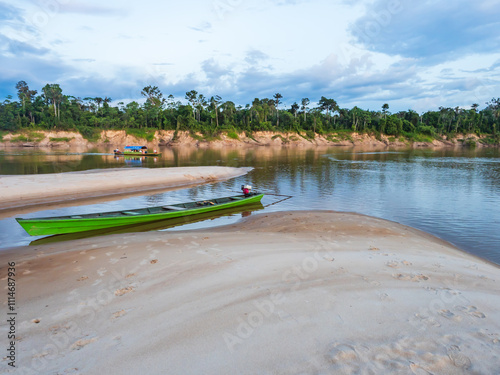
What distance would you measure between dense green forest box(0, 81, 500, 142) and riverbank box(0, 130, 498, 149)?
2.63 m

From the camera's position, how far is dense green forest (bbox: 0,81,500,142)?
369 ft

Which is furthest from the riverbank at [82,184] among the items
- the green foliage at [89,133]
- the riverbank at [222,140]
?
the green foliage at [89,133]

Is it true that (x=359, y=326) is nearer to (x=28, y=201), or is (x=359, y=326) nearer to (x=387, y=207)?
(x=387, y=207)

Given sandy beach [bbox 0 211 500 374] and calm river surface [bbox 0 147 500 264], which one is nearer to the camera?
sandy beach [bbox 0 211 500 374]

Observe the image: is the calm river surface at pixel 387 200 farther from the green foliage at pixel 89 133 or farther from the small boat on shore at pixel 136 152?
the green foliage at pixel 89 133

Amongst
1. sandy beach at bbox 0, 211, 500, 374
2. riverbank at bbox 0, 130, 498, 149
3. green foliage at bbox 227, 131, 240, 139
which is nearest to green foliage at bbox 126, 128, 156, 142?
riverbank at bbox 0, 130, 498, 149

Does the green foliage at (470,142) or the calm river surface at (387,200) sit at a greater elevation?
the green foliage at (470,142)

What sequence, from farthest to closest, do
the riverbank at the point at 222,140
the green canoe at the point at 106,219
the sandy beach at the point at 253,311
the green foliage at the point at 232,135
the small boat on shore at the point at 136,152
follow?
the green foliage at the point at 232,135
the riverbank at the point at 222,140
the small boat on shore at the point at 136,152
the green canoe at the point at 106,219
the sandy beach at the point at 253,311

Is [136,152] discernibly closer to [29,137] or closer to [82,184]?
[82,184]

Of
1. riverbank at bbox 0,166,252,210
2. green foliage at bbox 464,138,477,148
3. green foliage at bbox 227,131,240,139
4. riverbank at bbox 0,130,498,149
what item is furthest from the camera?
green foliage at bbox 464,138,477,148

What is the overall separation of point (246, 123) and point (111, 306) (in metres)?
126

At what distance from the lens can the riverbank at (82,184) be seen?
21188 mm

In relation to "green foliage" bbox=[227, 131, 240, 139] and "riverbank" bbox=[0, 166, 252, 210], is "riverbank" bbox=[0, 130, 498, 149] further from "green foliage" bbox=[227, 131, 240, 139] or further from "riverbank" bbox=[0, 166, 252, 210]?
"riverbank" bbox=[0, 166, 252, 210]

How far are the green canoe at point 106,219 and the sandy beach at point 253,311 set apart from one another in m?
3.16
